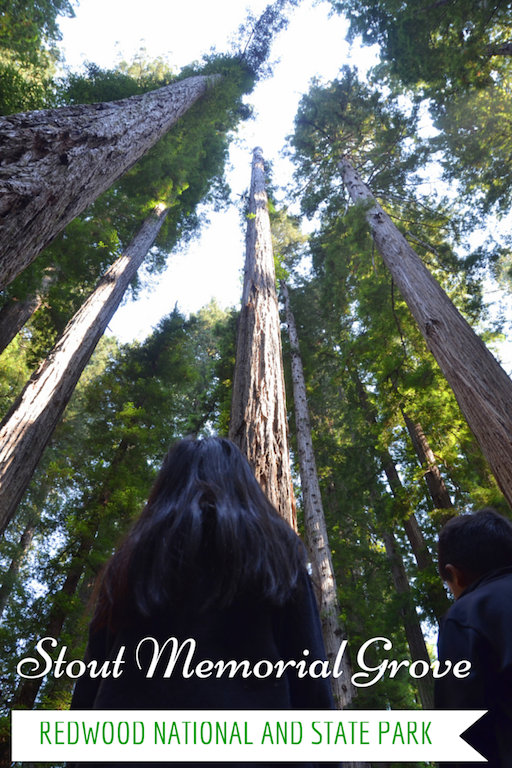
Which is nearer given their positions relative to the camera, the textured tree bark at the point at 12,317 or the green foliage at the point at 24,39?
the green foliage at the point at 24,39

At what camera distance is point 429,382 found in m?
7.96

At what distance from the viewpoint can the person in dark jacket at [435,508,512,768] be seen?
156cm

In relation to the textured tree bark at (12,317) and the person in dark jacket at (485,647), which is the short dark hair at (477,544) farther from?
the textured tree bark at (12,317)

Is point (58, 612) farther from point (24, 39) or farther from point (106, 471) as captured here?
point (24, 39)

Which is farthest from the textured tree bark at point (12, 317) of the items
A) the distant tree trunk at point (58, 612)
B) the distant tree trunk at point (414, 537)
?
the distant tree trunk at point (414, 537)

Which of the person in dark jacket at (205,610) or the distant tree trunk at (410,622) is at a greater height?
the distant tree trunk at (410,622)

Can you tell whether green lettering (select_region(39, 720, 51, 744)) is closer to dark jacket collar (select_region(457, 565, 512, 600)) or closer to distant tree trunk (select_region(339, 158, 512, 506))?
dark jacket collar (select_region(457, 565, 512, 600))

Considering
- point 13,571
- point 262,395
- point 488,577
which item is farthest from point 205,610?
point 13,571

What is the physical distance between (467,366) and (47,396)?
5874 mm

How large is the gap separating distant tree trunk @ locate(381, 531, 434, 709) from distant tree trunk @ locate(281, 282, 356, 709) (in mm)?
1382

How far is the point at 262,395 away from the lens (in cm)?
355

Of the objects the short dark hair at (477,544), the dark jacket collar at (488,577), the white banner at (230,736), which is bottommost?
the white banner at (230,736)

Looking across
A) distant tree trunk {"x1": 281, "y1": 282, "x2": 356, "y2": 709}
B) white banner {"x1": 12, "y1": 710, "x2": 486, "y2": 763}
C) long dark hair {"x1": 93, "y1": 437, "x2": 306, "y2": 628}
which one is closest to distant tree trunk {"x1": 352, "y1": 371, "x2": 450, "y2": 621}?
distant tree trunk {"x1": 281, "y1": 282, "x2": 356, "y2": 709}

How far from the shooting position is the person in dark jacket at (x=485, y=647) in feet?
5.12
